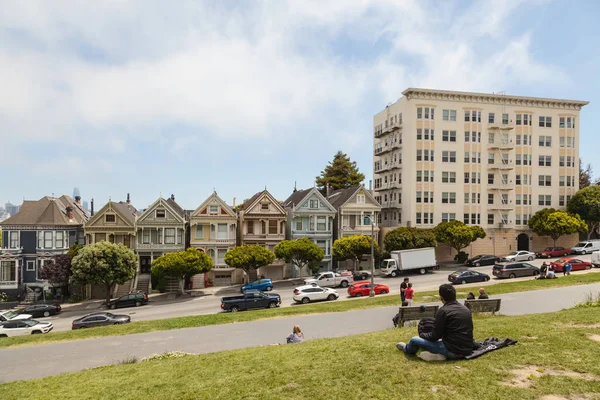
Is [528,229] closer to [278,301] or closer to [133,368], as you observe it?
[278,301]

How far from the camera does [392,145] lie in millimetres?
65000

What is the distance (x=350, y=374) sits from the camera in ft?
31.7

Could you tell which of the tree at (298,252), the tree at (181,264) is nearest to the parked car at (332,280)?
the tree at (298,252)

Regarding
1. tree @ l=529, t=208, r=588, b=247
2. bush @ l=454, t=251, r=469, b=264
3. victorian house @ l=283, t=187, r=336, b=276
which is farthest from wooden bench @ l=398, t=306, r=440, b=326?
tree @ l=529, t=208, r=588, b=247

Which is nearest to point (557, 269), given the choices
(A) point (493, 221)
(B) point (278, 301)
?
(A) point (493, 221)

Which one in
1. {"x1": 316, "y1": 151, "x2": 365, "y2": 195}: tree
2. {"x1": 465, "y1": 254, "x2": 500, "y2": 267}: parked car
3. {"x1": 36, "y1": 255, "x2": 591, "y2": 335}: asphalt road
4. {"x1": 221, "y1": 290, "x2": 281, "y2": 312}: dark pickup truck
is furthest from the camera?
{"x1": 316, "y1": 151, "x2": 365, "y2": 195}: tree

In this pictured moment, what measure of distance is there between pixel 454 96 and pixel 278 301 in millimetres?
41980

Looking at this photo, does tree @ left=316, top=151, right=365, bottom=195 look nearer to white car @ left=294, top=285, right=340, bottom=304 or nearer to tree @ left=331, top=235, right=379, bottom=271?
tree @ left=331, top=235, right=379, bottom=271

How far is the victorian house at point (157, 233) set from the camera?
52.9m

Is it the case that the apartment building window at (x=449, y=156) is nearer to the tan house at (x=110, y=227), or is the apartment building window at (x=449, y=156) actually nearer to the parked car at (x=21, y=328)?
the tan house at (x=110, y=227)

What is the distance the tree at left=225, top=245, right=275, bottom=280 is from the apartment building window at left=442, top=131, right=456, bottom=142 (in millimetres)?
30690

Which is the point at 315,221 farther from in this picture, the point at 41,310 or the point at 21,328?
the point at 21,328

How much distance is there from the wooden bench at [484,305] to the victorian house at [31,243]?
154 feet

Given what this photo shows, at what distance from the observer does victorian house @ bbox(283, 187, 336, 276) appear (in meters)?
57.1
